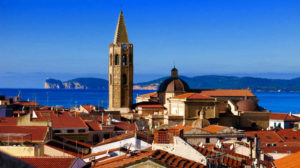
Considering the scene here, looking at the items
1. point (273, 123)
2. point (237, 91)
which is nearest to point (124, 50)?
point (237, 91)

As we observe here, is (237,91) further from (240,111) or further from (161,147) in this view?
(161,147)

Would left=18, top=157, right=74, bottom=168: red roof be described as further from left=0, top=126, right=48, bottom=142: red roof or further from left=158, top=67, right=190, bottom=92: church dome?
left=158, top=67, right=190, bottom=92: church dome

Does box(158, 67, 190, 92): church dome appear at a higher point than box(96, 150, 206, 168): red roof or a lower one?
higher

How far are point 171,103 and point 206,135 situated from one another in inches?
588

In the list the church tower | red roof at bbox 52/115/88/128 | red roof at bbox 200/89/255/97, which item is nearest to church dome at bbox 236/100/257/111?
red roof at bbox 200/89/255/97

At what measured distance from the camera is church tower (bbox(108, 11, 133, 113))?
65.2 metres

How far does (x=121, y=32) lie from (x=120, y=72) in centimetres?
561

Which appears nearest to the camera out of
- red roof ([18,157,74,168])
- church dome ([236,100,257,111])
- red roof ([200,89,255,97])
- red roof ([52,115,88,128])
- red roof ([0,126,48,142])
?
red roof ([18,157,74,168])

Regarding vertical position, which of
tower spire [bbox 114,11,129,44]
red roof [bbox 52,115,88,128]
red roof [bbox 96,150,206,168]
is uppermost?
tower spire [bbox 114,11,129,44]

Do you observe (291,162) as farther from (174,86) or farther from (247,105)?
(174,86)

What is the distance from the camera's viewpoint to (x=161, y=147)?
12.7 metres

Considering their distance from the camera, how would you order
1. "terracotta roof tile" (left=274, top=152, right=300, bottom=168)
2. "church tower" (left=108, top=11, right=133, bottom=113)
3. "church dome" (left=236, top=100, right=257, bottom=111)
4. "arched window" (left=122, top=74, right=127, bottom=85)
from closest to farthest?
1. "terracotta roof tile" (left=274, top=152, right=300, bottom=168)
2. "church dome" (left=236, top=100, right=257, bottom=111)
3. "church tower" (left=108, top=11, right=133, bottom=113)
4. "arched window" (left=122, top=74, right=127, bottom=85)

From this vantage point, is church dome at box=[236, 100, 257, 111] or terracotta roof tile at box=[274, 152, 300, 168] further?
church dome at box=[236, 100, 257, 111]

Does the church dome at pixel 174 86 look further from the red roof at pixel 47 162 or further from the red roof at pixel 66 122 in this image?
the red roof at pixel 47 162
